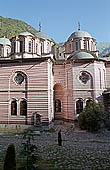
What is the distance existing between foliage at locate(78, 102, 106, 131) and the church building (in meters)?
3.07

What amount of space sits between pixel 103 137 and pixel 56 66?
10770 millimetres

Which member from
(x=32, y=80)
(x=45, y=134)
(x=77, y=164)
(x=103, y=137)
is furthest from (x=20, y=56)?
(x=77, y=164)

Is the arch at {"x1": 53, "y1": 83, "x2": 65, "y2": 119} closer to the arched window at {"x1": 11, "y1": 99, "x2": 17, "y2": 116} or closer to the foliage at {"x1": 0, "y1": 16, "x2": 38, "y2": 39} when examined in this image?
the arched window at {"x1": 11, "y1": 99, "x2": 17, "y2": 116}

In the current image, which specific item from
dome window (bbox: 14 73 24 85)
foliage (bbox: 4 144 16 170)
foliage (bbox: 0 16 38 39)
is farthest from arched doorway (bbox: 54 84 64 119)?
foliage (bbox: 0 16 38 39)

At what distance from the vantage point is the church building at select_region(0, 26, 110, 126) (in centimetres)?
1783

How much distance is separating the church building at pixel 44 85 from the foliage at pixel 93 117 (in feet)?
10.1

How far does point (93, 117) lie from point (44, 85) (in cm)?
631

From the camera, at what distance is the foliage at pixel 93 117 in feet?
50.4

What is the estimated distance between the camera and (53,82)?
69.3 ft

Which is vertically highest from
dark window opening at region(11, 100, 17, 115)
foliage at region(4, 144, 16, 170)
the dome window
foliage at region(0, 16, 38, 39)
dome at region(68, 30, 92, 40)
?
foliage at region(0, 16, 38, 39)

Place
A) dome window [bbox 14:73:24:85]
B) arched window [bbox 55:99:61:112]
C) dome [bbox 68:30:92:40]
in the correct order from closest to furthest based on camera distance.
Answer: dome window [bbox 14:73:24:85] → arched window [bbox 55:99:61:112] → dome [bbox 68:30:92:40]

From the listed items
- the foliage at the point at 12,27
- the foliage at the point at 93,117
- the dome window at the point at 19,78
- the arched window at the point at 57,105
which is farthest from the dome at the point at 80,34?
the foliage at the point at 12,27

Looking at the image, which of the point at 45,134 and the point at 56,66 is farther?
the point at 56,66

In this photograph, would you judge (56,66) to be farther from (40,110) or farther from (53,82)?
(40,110)
